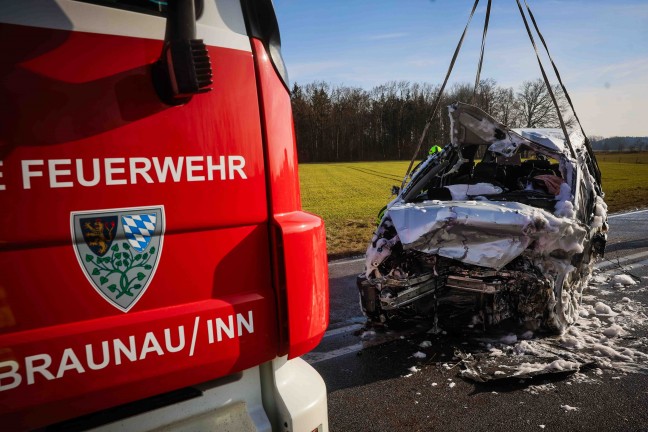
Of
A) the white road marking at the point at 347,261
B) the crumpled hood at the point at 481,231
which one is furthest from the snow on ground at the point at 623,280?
the white road marking at the point at 347,261

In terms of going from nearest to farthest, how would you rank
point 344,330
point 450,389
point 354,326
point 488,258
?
1. point 450,389
2. point 488,258
3. point 344,330
4. point 354,326

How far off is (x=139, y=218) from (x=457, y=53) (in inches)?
221

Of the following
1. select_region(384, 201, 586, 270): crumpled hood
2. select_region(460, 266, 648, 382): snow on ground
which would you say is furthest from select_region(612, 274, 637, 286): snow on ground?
select_region(384, 201, 586, 270): crumpled hood

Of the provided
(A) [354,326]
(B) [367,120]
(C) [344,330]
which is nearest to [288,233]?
(C) [344,330]

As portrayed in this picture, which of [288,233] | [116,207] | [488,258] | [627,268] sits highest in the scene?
[116,207]

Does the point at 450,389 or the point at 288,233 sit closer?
the point at 288,233

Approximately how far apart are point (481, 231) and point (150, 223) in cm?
326

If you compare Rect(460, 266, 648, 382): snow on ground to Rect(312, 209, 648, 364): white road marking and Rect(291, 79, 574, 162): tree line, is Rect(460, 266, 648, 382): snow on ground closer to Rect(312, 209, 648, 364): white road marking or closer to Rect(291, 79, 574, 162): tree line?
Rect(312, 209, 648, 364): white road marking

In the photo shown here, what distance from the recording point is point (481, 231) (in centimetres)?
412

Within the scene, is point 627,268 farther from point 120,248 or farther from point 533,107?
point 533,107

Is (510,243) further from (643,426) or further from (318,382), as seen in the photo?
(318,382)

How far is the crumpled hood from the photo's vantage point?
4.07 meters

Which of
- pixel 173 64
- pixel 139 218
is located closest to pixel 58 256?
pixel 139 218

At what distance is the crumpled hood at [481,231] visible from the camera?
13.4ft
